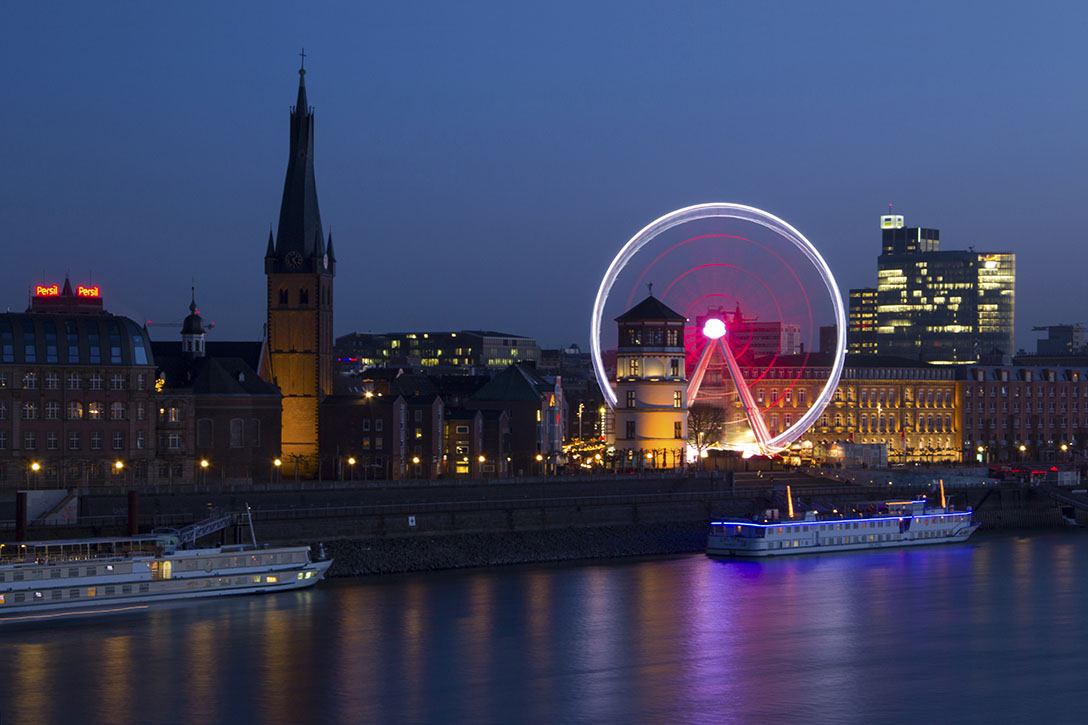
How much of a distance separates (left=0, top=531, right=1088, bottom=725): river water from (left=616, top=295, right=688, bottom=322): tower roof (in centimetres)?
3898

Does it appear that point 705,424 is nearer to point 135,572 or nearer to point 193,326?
point 193,326

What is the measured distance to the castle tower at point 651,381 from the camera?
127312 millimetres

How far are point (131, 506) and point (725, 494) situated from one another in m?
43.9

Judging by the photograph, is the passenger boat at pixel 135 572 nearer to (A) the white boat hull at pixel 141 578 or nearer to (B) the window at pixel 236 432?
(A) the white boat hull at pixel 141 578

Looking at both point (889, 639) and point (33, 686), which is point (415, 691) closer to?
point (33, 686)

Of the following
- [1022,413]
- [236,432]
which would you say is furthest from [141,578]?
[1022,413]

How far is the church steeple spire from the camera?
396ft

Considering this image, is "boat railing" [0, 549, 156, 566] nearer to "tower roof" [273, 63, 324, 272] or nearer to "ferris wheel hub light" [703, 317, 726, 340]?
"tower roof" [273, 63, 324, 272]

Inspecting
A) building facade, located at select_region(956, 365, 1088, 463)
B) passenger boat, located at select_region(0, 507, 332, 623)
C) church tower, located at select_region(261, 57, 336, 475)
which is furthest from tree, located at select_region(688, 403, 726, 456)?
passenger boat, located at select_region(0, 507, 332, 623)

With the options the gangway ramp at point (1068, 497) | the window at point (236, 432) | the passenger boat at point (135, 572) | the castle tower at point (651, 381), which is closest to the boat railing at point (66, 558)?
the passenger boat at point (135, 572)

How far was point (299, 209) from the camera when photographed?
120875 millimetres

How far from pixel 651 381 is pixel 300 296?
2686cm

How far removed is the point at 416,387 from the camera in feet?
496

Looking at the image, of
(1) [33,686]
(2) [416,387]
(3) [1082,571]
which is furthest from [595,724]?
(2) [416,387]
